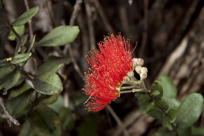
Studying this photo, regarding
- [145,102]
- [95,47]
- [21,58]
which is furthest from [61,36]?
[95,47]

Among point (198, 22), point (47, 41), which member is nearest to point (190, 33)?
point (198, 22)

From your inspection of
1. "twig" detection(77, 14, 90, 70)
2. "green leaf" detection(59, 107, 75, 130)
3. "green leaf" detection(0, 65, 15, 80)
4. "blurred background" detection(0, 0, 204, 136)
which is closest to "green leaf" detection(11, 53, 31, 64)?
"green leaf" detection(0, 65, 15, 80)

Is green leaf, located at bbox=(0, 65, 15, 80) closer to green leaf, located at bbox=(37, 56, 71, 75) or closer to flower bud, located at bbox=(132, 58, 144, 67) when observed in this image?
green leaf, located at bbox=(37, 56, 71, 75)

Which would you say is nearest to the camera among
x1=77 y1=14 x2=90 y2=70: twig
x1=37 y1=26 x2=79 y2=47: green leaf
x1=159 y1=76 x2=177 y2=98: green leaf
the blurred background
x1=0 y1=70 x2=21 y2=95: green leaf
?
x1=0 y1=70 x2=21 y2=95: green leaf

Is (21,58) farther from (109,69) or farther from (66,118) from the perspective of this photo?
(66,118)

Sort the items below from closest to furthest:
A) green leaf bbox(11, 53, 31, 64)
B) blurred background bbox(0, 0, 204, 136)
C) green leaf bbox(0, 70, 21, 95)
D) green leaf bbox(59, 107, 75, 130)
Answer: green leaf bbox(11, 53, 31, 64), green leaf bbox(0, 70, 21, 95), green leaf bbox(59, 107, 75, 130), blurred background bbox(0, 0, 204, 136)

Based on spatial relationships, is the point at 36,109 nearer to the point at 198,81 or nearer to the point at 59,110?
the point at 59,110
